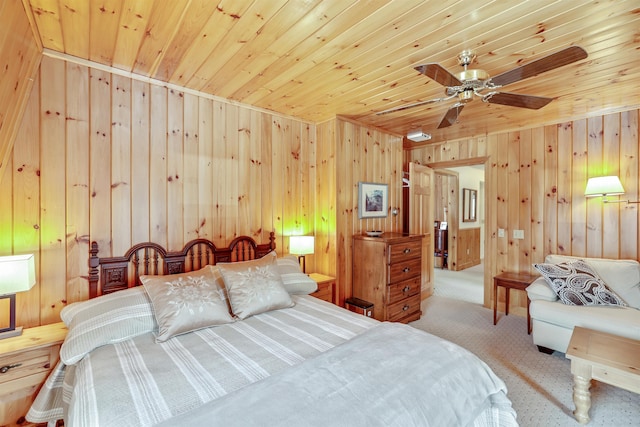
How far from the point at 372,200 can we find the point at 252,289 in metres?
2.15

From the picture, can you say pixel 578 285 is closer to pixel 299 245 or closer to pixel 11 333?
pixel 299 245

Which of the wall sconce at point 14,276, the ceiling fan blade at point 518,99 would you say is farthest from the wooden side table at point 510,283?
the wall sconce at point 14,276

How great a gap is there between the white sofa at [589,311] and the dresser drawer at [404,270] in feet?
3.80

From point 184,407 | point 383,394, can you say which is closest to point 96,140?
point 184,407

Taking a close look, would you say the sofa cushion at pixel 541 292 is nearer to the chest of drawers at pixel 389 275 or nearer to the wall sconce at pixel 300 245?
the chest of drawers at pixel 389 275

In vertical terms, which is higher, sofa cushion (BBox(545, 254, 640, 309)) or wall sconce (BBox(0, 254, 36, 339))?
wall sconce (BBox(0, 254, 36, 339))

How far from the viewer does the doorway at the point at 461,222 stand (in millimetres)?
6176

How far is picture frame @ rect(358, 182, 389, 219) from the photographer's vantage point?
12.0 feet

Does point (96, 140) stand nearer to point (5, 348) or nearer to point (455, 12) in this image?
point (5, 348)

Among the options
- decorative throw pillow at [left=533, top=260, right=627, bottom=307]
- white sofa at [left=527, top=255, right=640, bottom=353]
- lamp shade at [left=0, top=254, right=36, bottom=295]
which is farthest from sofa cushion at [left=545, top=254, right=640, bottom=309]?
lamp shade at [left=0, top=254, right=36, bottom=295]

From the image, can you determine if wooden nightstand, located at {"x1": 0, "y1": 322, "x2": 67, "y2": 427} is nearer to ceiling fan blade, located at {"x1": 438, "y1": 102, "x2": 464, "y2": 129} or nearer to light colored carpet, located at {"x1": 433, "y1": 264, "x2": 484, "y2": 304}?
ceiling fan blade, located at {"x1": 438, "y1": 102, "x2": 464, "y2": 129}

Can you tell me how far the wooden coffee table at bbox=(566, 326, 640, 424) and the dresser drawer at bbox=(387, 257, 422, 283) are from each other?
5.13 feet

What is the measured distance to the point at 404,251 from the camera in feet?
11.2

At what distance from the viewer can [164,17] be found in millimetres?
1674
